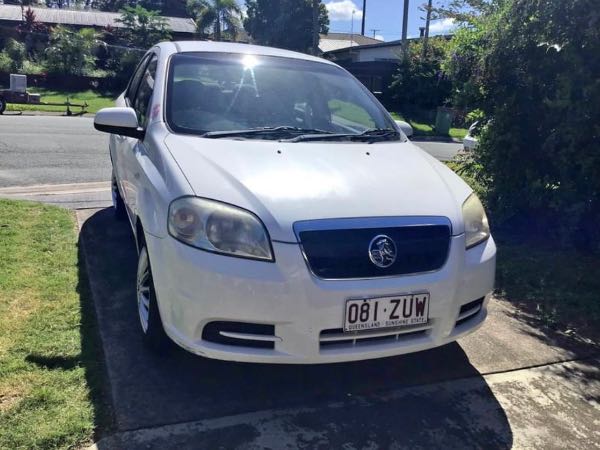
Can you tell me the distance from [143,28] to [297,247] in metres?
31.0

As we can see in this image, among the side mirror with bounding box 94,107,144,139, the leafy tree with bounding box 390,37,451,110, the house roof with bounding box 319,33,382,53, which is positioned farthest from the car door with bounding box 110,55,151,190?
the house roof with bounding box 319,33,382,53

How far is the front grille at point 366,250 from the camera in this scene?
2480 millimetres

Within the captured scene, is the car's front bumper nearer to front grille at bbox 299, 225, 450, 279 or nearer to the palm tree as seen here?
front grille at bbox 299, 225, 450, 279

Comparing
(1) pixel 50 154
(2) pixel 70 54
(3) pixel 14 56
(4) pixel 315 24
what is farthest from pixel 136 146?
(4) pixel 315 24

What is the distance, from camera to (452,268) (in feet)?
8.84

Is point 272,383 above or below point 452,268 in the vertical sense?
below

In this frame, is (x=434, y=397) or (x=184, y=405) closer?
(x=184, y=405)

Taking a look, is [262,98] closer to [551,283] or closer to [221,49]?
[221,49]

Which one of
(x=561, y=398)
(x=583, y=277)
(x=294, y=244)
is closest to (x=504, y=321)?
(x=561, y=398)

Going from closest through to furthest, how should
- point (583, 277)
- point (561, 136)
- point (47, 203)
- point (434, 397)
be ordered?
point (434, 397) → point (583, 277) → point (561, 136) → point (47, 203)

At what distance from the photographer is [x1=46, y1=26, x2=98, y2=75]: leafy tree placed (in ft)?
85.1

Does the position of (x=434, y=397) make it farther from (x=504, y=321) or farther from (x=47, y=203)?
(x=47, y=203)

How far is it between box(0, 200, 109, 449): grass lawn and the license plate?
1.22 meters

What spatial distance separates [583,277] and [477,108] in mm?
2612
